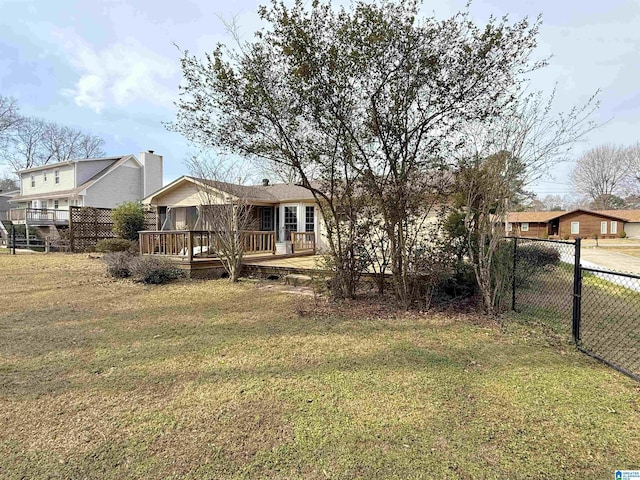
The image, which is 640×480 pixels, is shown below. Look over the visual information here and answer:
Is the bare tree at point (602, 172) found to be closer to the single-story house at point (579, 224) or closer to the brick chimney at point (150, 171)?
the single-story house at point (579, 224)

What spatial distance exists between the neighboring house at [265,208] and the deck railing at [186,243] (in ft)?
8.98

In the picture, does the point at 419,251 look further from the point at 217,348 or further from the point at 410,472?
the point at 410,472

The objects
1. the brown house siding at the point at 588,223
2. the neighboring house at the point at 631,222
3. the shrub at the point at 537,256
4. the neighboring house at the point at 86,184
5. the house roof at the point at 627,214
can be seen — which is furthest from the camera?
the neighboring house at the point at 631,222

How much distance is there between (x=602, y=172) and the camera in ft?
146

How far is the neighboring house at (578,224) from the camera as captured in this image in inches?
1528

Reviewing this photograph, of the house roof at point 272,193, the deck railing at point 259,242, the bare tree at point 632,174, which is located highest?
the bare tree at point 632,174

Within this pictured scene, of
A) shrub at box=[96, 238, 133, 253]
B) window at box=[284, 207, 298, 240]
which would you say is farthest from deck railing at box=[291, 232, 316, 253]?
shrub at box=[96, 238, 133, 253]

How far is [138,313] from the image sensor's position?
18.4 ft

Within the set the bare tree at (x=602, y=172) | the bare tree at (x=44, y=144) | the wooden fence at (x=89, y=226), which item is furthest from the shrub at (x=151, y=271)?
the bare tree at (x=602, y=172)

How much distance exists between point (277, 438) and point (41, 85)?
15973 mm

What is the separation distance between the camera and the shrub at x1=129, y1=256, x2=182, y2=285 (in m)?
8.22

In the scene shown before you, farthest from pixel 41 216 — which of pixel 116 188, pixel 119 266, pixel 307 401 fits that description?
pixel 307 401

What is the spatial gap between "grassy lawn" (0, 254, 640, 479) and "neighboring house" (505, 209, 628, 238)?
4012 centimetres

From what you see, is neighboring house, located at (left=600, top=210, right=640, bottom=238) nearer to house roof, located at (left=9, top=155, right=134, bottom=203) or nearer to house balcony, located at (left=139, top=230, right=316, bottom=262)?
house balcony, located at (left=139, top=230, right=316, bottom=262)
